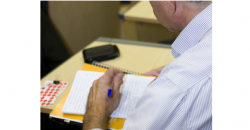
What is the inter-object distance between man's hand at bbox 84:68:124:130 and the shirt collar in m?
0.28

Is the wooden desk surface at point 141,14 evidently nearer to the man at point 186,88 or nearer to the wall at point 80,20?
the wall at point 80,20

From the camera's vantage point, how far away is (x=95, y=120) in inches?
27.8

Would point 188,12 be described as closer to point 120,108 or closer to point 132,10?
point 120,108

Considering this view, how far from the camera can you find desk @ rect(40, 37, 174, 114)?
1.02 meters

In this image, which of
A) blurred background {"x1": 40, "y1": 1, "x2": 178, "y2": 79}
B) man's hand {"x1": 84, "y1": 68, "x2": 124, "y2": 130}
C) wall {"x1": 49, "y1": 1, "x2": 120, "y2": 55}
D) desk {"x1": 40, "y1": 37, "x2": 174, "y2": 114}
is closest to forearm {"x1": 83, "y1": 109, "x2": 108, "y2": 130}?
man's hand {"x1": 84, "y1": 68, "x2": 124, "y2": 130}

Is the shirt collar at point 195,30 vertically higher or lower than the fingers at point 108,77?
higher

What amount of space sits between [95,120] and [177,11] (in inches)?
16.6

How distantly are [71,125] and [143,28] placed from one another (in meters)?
1.65

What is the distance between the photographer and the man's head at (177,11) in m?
0.57

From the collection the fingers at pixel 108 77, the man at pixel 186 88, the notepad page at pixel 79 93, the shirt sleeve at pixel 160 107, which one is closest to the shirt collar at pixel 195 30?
the man at pixel 186 88

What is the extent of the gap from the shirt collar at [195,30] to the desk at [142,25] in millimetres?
933

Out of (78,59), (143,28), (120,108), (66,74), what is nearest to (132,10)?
(143,28)

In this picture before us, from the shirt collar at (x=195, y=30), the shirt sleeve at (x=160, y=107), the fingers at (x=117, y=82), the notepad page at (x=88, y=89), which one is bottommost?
the notepad page at (x=88, y=89)

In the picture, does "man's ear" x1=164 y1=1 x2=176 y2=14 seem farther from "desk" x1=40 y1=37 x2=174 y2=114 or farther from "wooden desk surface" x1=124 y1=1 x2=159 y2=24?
"wooden desk surface" x1=124 y1=1 x2=159 y2=24
